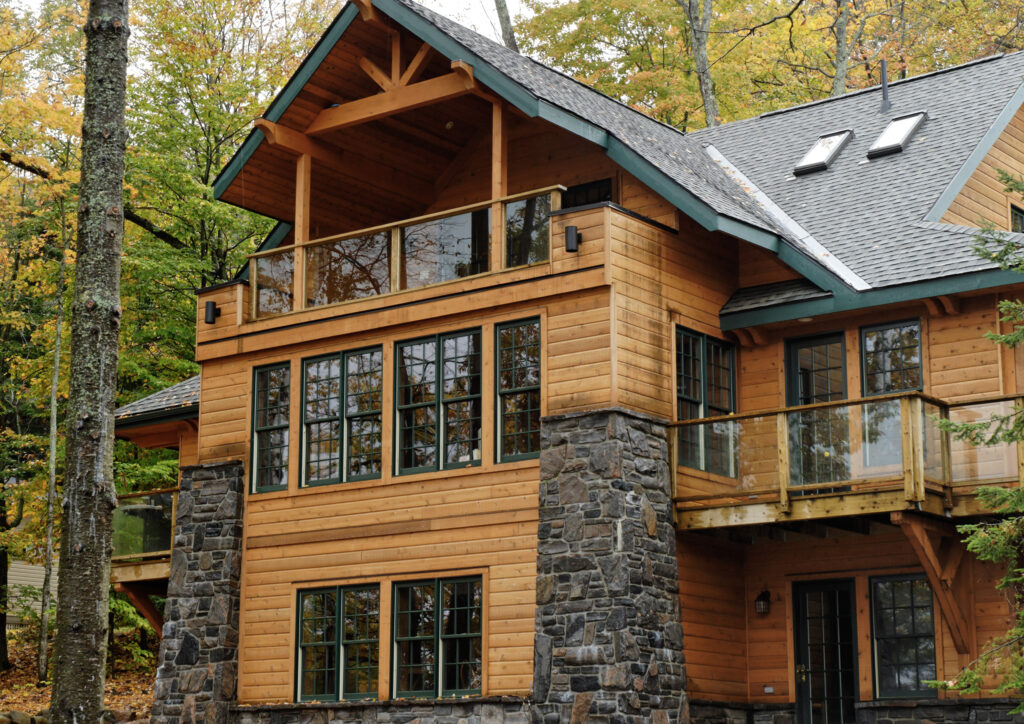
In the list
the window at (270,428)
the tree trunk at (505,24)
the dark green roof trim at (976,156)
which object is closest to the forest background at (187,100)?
the tree trunk at (505,24)

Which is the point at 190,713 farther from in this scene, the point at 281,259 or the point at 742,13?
the point at 742,13

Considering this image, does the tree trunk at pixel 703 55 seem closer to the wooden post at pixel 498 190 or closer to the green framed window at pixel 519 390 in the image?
the wooden post at pixel 498 190

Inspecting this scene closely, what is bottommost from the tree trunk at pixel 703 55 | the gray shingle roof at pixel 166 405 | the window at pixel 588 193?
the gray shingle roof at pixel 166 405

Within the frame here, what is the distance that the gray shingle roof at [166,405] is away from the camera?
837 inches

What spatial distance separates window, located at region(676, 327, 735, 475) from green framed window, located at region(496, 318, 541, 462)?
1765mm

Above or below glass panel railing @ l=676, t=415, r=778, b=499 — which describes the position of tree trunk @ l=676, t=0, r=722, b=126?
above

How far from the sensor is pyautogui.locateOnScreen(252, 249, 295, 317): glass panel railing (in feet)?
62.1

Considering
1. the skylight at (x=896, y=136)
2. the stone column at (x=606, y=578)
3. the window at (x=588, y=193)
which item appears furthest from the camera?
the skylight at (x=896, y=136)

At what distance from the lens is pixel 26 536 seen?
27656 millimetres

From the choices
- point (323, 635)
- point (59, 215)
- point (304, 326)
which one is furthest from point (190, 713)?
point (59, 215)

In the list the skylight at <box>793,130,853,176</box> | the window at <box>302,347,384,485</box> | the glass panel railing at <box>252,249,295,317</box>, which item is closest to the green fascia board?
the skylight at <box>793,130,853,176</box>

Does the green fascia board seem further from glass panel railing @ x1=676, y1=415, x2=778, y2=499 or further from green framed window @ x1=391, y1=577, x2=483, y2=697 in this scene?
green framed window @ x1=391, y1=577, x2=483, y2=697

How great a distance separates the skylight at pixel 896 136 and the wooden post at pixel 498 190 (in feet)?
18.8

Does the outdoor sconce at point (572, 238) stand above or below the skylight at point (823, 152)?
below
